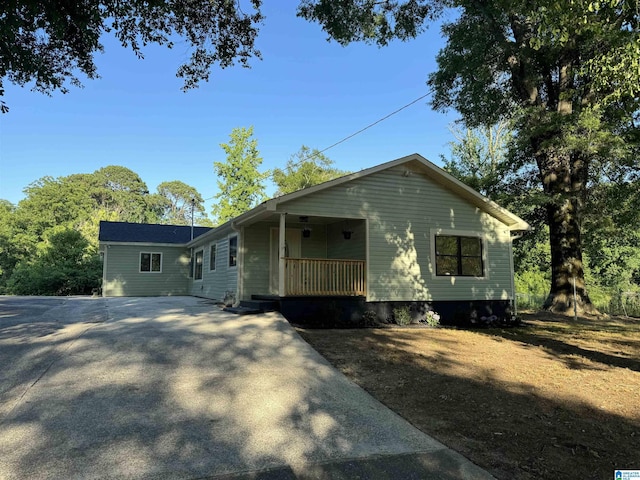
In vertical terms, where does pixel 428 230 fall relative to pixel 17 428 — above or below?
above

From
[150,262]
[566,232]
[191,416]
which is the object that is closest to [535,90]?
[566,232]

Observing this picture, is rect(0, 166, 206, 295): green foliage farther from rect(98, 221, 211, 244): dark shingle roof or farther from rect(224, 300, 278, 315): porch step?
rect(224, 300, 278, 315): porch step

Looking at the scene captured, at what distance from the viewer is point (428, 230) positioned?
1150 centimetres

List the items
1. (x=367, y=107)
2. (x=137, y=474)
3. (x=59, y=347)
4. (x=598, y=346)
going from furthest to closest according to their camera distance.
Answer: (x=367, y=107)
(x=598, y=346)
(x=59, y=347)
(x=137, y=474)

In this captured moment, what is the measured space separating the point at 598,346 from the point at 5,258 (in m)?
35.5

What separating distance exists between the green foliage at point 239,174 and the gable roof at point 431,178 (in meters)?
21.0

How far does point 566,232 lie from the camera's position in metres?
13.9

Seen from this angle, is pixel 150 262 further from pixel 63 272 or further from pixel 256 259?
pixel 256 259

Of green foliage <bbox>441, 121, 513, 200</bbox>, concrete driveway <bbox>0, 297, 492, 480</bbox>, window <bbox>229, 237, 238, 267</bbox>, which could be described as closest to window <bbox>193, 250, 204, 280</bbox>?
window <bbox>229, 237, 238, 267</bbox>

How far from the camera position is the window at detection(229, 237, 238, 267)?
1214 cm

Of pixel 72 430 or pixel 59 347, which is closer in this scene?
pixel 72 430

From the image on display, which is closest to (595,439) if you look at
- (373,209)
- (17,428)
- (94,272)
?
(17,428)

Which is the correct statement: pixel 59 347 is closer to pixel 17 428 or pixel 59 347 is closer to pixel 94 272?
pixel 17 428

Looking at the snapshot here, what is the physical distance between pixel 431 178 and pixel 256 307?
6063 millimetres
